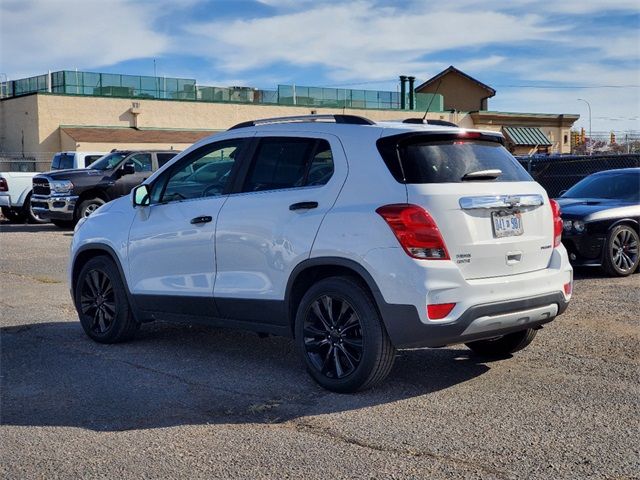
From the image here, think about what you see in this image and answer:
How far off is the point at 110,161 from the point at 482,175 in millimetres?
16492

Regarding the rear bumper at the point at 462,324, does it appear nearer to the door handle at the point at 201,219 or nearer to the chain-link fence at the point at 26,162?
the door handle at the point at 201,219

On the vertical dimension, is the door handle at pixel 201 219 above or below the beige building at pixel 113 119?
below

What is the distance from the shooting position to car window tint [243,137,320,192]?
629cm

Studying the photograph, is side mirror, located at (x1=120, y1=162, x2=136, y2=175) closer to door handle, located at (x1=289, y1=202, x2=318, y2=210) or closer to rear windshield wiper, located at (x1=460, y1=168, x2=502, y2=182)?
door handle, located at (x1=289, y1=202, x2=318, y2=210)

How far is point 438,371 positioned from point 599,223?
5599mm

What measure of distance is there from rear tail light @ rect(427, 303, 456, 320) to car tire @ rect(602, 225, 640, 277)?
645 cm

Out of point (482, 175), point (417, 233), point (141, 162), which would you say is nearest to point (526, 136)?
point (141, 162)

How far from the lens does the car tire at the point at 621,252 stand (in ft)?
36.8

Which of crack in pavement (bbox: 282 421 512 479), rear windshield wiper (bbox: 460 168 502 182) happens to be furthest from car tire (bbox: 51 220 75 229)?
crack in pavement (bbox: 282 421 512 479)

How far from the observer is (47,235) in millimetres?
19531

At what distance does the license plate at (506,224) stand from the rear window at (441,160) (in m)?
0.28

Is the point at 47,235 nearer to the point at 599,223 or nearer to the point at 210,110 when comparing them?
the point at 599,223

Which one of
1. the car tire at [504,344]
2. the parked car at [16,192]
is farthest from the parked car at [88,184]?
the car tire at [504,344]

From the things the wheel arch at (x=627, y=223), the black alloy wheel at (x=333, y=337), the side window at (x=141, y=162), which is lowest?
the black alloy wheel at (x=333, y=337)
